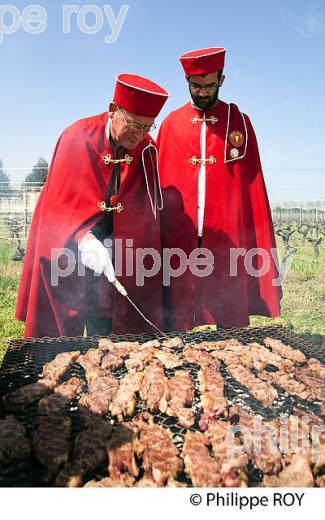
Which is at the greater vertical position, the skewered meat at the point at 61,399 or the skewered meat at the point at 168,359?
the skewered meat at the point at 168,359

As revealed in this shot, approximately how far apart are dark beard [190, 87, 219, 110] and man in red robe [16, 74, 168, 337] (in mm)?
708

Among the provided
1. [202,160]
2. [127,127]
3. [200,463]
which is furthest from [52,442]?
[202,160]

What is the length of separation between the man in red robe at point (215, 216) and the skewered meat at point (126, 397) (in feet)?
4.76

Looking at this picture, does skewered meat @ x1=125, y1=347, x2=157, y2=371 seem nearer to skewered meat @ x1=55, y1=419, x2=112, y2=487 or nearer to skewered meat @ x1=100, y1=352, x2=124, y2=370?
skewered meat @ x1=100, y1=352, x2=124, y2=370

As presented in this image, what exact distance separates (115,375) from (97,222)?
1489 mm

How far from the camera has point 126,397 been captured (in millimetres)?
2922

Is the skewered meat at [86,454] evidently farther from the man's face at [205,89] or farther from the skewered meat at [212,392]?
the man's face at [205,89]

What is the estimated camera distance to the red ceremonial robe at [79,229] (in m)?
3.97

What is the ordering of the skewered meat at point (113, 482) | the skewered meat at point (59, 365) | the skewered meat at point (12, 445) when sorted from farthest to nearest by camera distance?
the skewered meat at point (59, 365) → the skewered meat at point (12, 445) → the skewered meat at point (113, 482)

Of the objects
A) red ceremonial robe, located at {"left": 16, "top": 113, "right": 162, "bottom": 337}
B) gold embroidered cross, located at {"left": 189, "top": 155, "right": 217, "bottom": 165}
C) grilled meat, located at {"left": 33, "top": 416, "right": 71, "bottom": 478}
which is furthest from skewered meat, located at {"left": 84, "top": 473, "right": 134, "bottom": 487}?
gold embroidered cross, located at {"left": 189, "top": 155, "right": 217, "bottom": 165}

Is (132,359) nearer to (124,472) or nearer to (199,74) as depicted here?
(124,472)

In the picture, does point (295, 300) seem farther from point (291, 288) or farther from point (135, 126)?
point (135, 126)

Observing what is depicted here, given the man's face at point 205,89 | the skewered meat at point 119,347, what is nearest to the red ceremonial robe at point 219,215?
the man's face at point 205,89

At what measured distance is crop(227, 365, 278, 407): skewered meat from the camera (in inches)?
117
